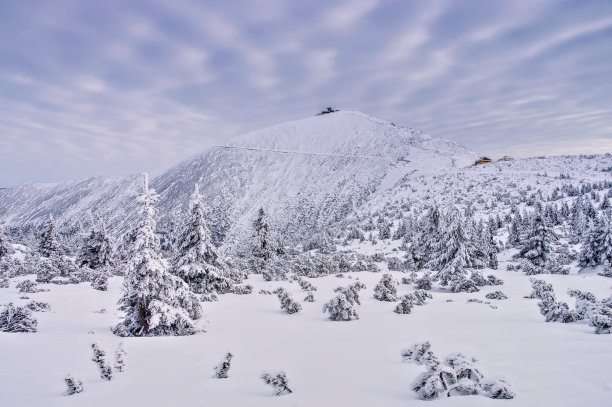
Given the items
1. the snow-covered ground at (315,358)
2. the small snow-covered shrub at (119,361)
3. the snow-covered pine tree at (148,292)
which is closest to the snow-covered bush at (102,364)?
the snow-covered ground at (315,358)

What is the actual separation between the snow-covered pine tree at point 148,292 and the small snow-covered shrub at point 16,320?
276 centimetres

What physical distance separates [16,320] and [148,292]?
14.6 feet

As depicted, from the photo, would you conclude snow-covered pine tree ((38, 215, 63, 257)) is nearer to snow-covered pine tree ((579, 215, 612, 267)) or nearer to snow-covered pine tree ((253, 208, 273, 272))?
snow-covered pine tree ((253, 208, 273, 272))

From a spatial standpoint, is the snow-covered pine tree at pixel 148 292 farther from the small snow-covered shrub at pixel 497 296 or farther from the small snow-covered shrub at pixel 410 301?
the small snow-covered shrub at pixel 497 296

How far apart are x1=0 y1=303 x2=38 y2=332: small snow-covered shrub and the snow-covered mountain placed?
207 ft

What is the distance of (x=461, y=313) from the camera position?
14.7 metres

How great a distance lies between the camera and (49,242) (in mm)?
44938

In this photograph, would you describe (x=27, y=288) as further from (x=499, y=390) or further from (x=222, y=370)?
(x=499, y=390)

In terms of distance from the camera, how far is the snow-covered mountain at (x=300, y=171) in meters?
86.2

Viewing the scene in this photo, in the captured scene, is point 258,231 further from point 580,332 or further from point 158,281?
point 580,332

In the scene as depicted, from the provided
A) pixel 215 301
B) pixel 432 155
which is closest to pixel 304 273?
pixel 215 301

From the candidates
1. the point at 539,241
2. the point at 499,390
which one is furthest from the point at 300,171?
the point at 499,390

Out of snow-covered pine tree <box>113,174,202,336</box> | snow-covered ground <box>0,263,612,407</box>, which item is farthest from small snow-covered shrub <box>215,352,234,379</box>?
snow-covered pine tree <box>113,174,202,336</box>

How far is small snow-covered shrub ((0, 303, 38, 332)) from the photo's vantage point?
11559 mm
